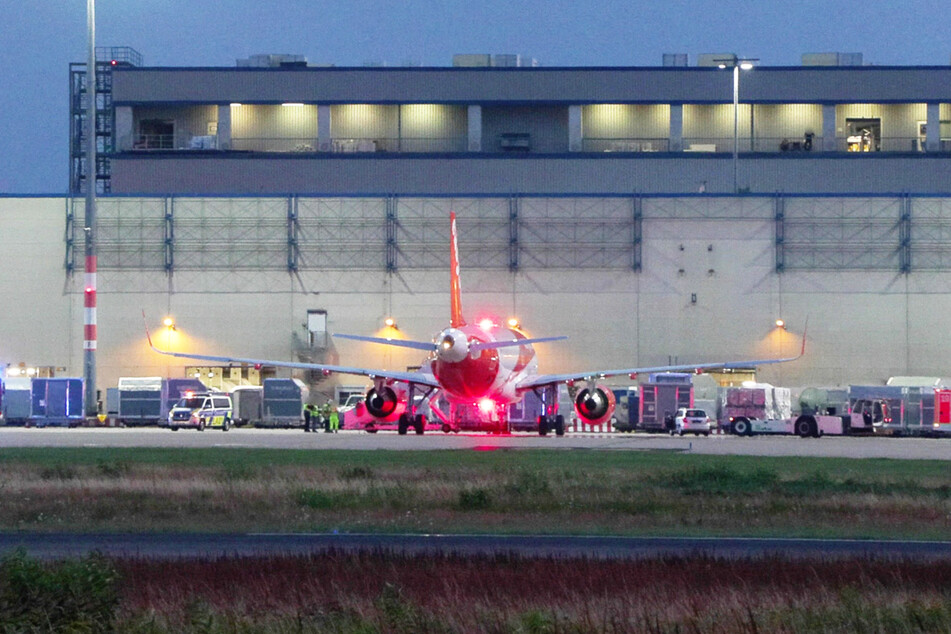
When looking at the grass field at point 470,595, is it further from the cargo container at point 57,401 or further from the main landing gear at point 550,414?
the cargo container at point 57,401

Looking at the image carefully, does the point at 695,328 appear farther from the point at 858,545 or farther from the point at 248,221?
the point at 858,545

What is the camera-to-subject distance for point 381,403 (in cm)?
6456

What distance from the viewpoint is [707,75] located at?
95.9 metres

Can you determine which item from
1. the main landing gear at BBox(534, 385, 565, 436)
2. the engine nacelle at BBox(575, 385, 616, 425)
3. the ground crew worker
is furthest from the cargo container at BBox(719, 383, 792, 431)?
the ground crew worker

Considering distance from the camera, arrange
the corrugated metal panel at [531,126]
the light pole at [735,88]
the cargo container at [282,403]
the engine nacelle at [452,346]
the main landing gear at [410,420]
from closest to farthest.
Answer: the engine nacelle at [452,346]
the main landing gear at [410,420]
the cargo container at [282,403]
the light pole at [735,88]
the corrugated metal panel at [531,126]

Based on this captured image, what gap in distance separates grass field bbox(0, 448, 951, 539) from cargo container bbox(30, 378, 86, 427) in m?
33.8

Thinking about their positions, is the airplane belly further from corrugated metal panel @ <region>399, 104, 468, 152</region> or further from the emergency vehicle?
corrugated metal panel @ <region>399, 104, 468, 152</region>

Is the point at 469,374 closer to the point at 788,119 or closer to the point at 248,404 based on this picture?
the point at 248,404

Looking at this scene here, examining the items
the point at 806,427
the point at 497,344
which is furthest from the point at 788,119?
the point at 497,344

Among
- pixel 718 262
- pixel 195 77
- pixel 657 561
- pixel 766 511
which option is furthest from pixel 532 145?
pixel 657 561

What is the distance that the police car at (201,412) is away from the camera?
7575 centimetres

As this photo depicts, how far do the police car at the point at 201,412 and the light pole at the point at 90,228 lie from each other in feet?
15.5

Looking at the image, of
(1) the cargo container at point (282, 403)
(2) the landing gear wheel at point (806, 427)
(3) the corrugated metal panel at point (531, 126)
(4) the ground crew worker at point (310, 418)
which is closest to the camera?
(2) the landing gear wheel at point (806, 427)

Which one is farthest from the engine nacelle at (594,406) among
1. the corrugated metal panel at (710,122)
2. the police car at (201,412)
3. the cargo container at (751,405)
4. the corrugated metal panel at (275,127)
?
the corrugated metal panel at (275,127)
